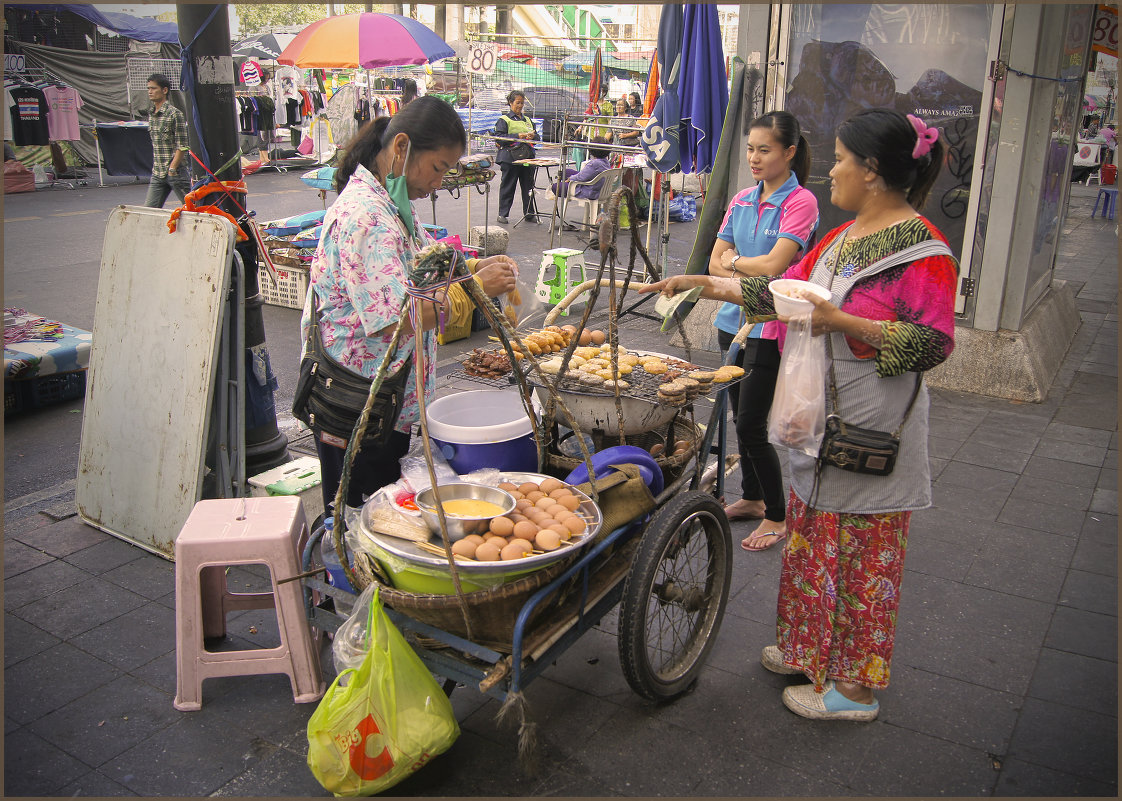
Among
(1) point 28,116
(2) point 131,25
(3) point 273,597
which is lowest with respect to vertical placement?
(3) point 273,597

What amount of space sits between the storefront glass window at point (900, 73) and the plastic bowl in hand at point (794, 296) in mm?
4311

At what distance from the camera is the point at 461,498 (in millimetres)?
2598

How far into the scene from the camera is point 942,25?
589 centimetres

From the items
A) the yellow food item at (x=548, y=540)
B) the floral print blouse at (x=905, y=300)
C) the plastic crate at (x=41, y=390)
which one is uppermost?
the floral print blouse at (x=905, y=300)

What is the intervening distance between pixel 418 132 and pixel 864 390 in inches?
65.5

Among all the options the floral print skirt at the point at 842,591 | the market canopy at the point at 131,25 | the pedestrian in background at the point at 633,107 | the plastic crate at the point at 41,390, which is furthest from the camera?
the market canopy at the point at 131,25

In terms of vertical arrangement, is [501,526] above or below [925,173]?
below

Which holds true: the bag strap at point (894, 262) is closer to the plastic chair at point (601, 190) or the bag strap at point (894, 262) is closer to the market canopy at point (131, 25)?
the plastic chair at point (601, 190)

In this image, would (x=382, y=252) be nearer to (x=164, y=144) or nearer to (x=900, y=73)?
(x=900, y=73)

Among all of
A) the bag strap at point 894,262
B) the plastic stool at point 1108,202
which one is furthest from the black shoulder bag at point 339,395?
the plastic stool at point 1108,202

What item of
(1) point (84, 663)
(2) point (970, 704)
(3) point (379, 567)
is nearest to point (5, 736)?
(1) point (84, 663)

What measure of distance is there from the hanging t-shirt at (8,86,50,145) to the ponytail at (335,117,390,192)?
53.3 ft

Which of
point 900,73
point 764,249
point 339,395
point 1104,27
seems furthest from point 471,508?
point 1104,27

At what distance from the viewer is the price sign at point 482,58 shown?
12984mm
